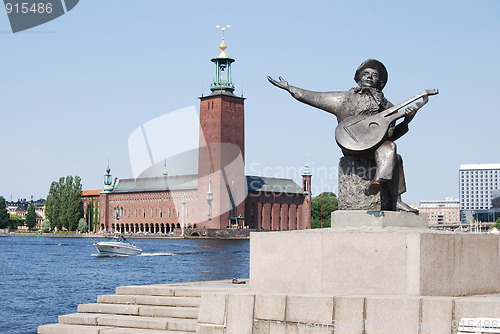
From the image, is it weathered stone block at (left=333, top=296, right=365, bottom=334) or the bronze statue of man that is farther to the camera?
the bronze statue of man

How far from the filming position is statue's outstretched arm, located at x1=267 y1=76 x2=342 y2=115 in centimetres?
1101

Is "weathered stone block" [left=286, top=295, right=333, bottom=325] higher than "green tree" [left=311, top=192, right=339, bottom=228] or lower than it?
lower

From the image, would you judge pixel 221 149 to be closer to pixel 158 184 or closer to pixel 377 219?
pixel 158 184

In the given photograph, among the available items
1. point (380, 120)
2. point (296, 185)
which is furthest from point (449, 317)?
point (296, 185)

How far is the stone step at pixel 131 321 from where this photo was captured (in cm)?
1032

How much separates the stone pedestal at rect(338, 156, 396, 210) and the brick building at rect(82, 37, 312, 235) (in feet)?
330

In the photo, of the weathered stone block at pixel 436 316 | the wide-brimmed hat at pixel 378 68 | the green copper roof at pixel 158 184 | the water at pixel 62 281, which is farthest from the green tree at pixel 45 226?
the weathered stone block at pixel 436 316

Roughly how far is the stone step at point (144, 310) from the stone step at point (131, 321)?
70 mm

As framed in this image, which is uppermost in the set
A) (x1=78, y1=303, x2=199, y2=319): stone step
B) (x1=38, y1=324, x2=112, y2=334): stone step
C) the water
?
(x1=78, y1=303, x2=199, y2=319): stone step

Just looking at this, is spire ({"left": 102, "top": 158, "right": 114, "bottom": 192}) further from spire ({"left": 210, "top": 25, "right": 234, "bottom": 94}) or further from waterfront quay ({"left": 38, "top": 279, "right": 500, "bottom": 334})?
waterfront quay ({"left": 38, "top": 279, "right": 500, "bottom": 334})

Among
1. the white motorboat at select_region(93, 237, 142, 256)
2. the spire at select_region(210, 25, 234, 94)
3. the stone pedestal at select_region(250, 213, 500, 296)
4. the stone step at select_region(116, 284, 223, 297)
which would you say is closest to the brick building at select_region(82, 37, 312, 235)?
the spire at select_region(210, 25, 234, 94)

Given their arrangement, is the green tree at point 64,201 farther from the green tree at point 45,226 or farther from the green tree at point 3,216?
the green tree at point 3,216

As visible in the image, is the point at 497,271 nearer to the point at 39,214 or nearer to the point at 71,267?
the point at 71,267

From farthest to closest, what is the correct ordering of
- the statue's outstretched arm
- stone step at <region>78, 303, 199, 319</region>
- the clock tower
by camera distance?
the clock tower, the statue's outstretched arm, stone step at <region>78, 303, 199, 319</region>
